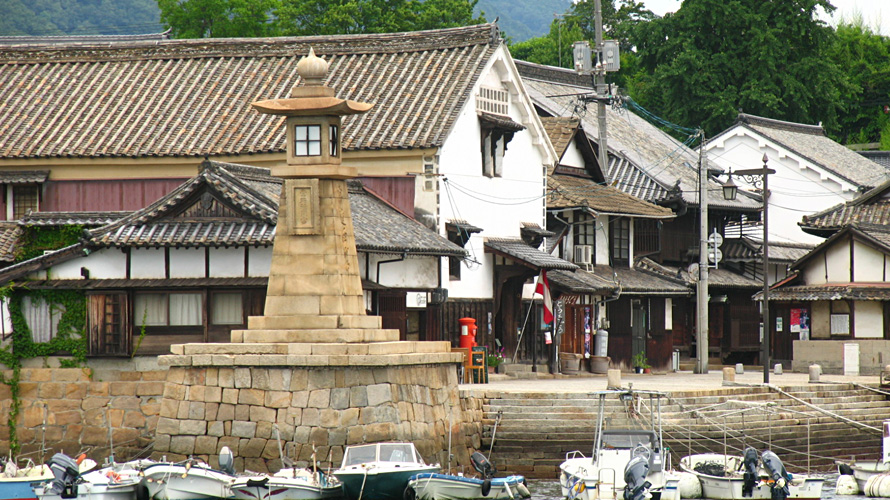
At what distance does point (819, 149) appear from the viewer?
60031 millimetres

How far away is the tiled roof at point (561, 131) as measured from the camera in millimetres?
44094

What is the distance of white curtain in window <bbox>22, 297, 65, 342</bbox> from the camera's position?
31.3 meters

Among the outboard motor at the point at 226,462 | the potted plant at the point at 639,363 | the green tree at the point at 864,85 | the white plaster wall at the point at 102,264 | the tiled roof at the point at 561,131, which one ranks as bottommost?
the outboard motor at the point at 226,462

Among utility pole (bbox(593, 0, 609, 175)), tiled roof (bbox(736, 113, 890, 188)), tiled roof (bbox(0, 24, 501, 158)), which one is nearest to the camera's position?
tiled roof (bbox(0, 24, 501, 158))

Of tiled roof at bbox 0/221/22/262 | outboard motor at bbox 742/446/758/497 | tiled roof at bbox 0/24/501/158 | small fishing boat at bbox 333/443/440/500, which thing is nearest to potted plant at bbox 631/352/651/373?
tiled roof at bbox 0/24/501/158

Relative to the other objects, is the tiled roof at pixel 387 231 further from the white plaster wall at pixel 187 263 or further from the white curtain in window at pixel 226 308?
the white plaster wall at pixel 187 263

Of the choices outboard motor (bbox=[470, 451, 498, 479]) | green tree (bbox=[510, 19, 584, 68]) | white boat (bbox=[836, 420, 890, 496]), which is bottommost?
white boat (bbox=[836, 420, 890, 496])

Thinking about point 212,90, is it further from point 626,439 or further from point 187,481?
point 626,439

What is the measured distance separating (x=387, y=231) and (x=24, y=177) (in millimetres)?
10899

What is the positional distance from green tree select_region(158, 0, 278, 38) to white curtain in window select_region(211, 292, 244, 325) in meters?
33.3

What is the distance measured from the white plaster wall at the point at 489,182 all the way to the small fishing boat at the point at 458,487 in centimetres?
1159

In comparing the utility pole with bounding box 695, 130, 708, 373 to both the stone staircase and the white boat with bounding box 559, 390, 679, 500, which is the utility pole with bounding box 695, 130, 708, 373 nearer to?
the stone staircase

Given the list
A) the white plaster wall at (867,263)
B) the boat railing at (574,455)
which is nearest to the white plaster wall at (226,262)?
the boat railing at (574,455)

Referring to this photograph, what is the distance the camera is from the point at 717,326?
170 feet
